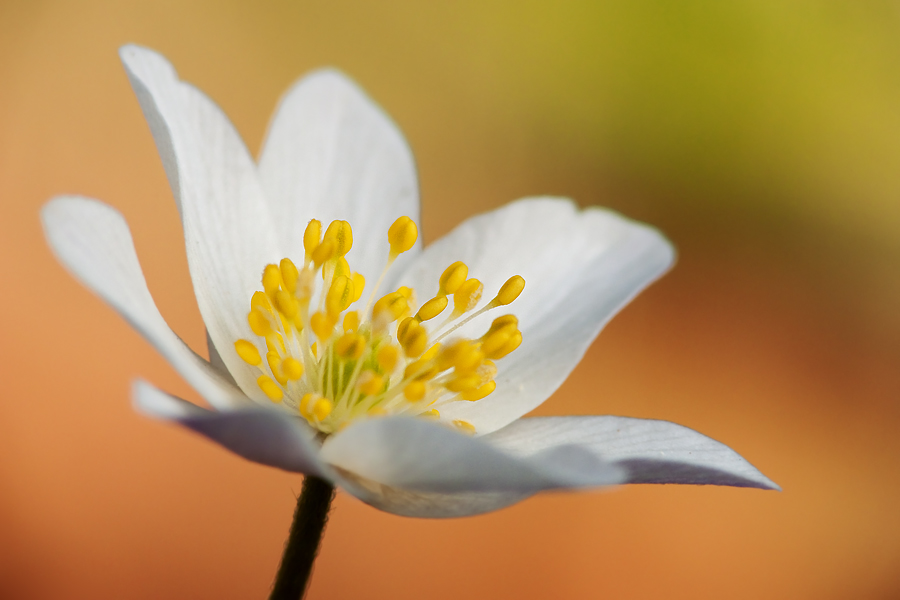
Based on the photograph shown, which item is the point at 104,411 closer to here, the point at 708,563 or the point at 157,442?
the point at 157,442

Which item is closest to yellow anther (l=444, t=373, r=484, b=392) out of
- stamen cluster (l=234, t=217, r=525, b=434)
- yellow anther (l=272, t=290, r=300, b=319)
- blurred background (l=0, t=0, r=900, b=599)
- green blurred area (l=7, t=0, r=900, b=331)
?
stamen cluster (l=234, t=217, r=525, b=434)

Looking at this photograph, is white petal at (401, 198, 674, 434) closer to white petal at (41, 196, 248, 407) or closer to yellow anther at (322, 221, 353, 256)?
yellow anther at (322, 221, 353, 256)

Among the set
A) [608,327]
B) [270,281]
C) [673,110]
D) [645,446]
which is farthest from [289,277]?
[673,110]

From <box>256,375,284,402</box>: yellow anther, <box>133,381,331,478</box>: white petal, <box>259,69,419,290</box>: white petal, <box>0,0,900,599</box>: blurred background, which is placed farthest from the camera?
<box>0,0,900,599</box>: blurred background

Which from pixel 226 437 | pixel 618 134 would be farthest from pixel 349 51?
pixel 226 437

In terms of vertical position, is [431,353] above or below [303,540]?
above

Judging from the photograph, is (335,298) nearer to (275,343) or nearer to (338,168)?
(275,343)
